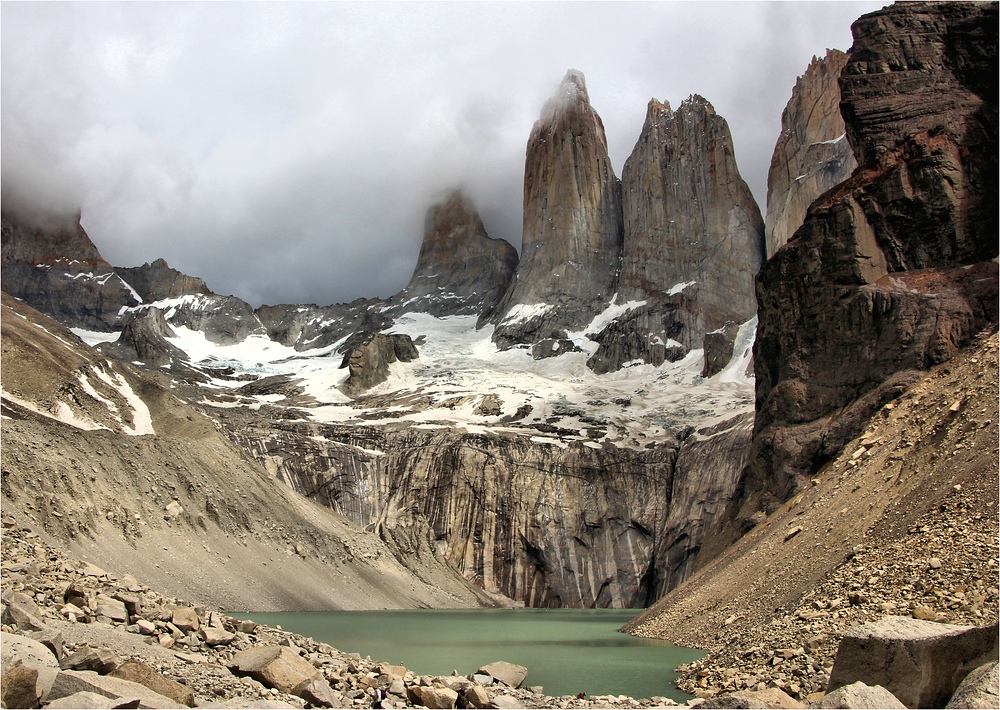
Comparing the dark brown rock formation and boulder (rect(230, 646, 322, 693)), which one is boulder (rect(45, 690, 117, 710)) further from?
the dark brown rock formation

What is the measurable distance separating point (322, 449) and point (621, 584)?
92.2 ft

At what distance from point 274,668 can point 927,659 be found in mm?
8966

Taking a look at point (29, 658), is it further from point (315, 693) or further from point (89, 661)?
point (315, 693)

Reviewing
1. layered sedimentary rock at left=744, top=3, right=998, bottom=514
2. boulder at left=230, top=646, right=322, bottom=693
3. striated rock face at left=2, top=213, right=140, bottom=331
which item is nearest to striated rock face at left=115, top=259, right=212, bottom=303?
striated rock face at left=2, top=213, right=140, bottom=331

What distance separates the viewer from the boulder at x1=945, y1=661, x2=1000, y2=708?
10000 mm

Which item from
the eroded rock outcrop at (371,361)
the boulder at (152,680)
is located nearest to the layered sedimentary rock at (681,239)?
the eroded rock outcrop at (371,361)

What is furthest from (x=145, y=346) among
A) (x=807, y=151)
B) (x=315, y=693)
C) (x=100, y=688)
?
(x=100, y=688)

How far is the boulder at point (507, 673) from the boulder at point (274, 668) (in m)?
Result: 5.36

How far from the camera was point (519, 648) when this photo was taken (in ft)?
93.8

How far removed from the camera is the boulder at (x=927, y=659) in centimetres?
1182

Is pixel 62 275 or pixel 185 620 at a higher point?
pixel 62 275

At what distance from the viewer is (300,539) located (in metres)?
48.0

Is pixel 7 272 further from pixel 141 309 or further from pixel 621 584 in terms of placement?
pixel 621 584

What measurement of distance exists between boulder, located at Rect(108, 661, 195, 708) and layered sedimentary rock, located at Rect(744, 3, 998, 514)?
27803mm
